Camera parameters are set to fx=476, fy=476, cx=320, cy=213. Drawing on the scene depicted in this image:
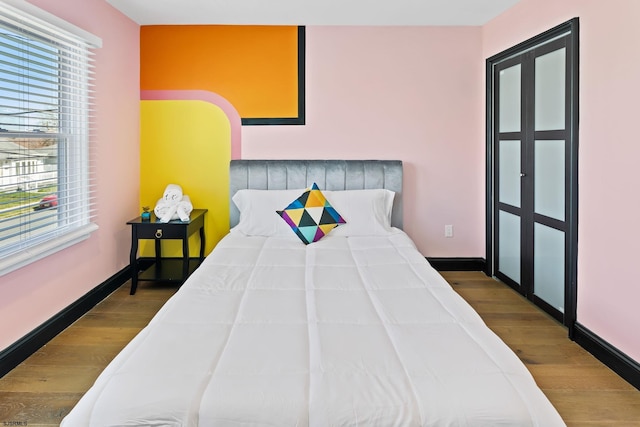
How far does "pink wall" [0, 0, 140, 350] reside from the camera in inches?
109

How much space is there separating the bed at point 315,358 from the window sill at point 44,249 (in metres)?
0.96

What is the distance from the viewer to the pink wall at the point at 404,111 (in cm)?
434

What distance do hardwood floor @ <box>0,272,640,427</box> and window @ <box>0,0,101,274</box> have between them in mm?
585

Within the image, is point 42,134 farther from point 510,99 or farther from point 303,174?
point 510,99

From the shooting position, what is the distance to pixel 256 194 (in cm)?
407

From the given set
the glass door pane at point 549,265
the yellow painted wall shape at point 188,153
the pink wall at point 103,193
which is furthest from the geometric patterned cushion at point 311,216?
the glass door pane at point 549,265

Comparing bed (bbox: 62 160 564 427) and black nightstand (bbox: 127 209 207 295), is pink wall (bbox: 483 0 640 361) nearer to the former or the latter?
bed (bbox: 62 160 564 427)

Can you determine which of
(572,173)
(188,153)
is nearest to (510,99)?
(572,173)

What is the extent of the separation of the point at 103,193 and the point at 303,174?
5.43ft

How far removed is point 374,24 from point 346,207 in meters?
1.69

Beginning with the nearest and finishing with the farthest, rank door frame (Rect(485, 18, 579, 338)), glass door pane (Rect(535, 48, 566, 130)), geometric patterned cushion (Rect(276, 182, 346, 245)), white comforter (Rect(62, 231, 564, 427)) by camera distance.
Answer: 1. white comforter (Rect(62, 231, 564, 427))
2. door frame (Rect(485, 18, 579, 338))
3. glass door pane (Rect(535, 48, 566, 130))
4. geometric patterned cushion (Rect(276, 182, 346, 245))

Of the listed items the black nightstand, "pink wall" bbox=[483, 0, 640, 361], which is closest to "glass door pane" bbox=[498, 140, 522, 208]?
"pink wall" bbox=[483, 0, 640, 361]

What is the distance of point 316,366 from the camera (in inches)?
64.1

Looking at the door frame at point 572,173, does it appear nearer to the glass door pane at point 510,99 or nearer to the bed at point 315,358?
the glass door pane at point 510,99
